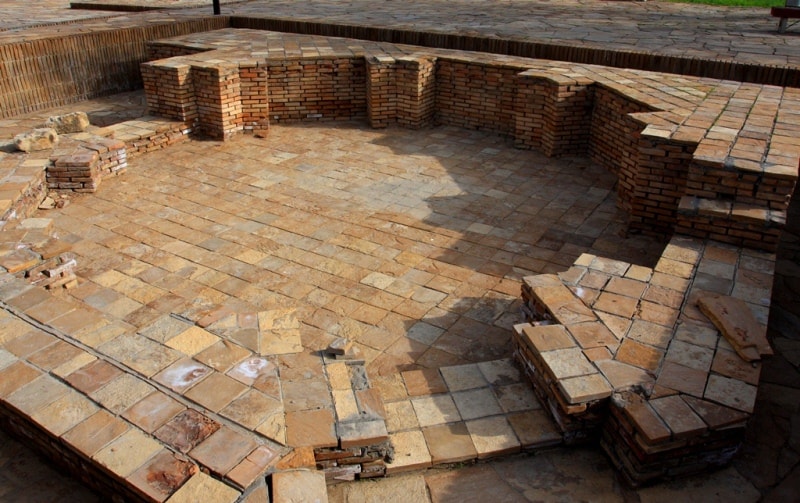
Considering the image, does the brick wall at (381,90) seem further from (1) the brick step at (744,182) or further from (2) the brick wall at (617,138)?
(1) the brick step at (744,182)

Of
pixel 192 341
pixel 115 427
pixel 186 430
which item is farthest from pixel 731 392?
pixel 115 427

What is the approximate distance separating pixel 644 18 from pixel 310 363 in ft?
35.4

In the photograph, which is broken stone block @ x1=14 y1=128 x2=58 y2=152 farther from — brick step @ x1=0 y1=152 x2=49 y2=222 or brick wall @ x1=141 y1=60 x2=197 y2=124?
brick wall @ x1=141 y1=60 x2=197 y2=124

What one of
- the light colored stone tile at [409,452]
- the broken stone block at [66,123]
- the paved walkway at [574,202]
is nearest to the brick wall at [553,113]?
the paved walkway at [574,202]

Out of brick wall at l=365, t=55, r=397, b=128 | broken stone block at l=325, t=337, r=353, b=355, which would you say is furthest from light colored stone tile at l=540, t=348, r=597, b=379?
brick wall at l=365, t=55, r=397, b=128

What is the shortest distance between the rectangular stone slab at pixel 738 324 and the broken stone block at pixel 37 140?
6222 mm

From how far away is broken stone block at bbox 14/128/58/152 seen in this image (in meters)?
6.24

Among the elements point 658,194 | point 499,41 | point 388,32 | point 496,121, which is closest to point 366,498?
point 658,194

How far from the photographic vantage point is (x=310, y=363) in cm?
344

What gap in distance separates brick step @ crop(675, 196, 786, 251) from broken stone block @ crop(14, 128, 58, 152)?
603 cm

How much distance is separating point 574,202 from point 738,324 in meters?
2.88

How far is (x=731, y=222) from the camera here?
431 centimetres

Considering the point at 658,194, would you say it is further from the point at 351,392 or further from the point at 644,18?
the point at 644,18

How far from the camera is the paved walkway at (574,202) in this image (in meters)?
2.96
